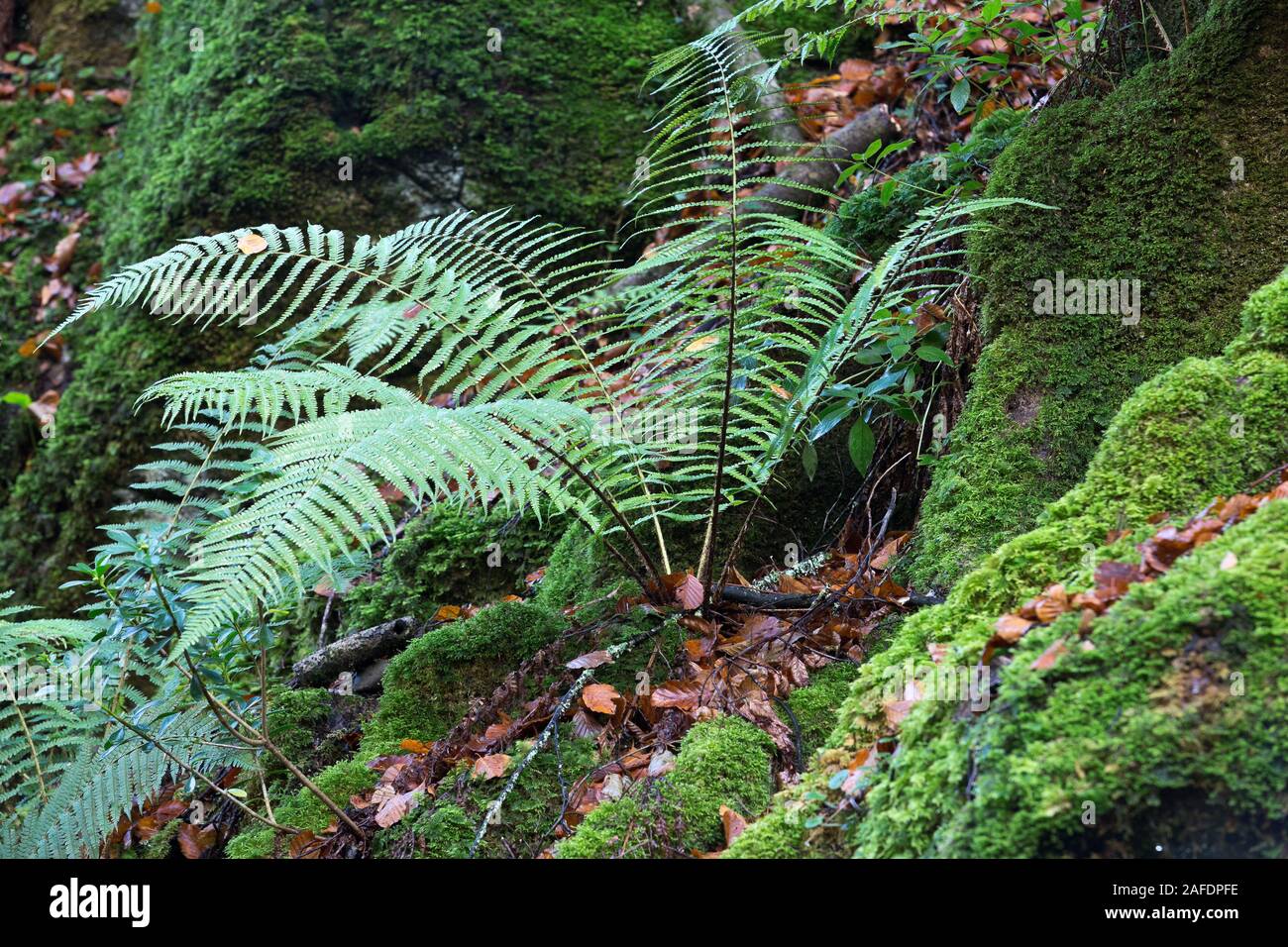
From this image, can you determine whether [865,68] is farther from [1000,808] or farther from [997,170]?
[1000,808]

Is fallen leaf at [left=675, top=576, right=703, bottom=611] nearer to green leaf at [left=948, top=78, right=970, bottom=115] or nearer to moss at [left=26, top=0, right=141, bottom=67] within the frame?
green leaf at [left=948, top=78, right=970, bottom=115]

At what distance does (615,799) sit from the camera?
7.47 ft

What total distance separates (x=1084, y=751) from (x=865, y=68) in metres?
4.67

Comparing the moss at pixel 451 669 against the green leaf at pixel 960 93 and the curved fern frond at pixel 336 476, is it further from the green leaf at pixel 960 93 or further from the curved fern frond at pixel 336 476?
the green leaf at pixel 960 93

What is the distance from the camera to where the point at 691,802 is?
6.91 feet

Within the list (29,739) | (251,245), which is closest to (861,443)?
(251,245)

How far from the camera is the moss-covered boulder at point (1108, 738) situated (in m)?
1.40

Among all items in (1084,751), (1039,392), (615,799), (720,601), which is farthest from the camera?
(720,601)

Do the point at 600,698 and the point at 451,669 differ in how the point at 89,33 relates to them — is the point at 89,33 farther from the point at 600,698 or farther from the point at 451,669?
the point at 600,698

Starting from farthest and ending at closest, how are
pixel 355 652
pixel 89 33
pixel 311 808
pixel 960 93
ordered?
pixel 89 33
pixel 960 93
pixel 355 652
pixel 311 808

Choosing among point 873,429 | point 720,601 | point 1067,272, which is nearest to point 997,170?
point 1067,272

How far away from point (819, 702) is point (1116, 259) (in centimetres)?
142

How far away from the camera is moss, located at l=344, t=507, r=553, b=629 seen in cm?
381

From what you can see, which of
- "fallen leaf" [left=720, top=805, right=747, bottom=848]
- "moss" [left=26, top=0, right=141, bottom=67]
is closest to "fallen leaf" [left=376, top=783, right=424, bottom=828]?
"fallen leaf" [left=720, top=805, right=747, bottom=848]
